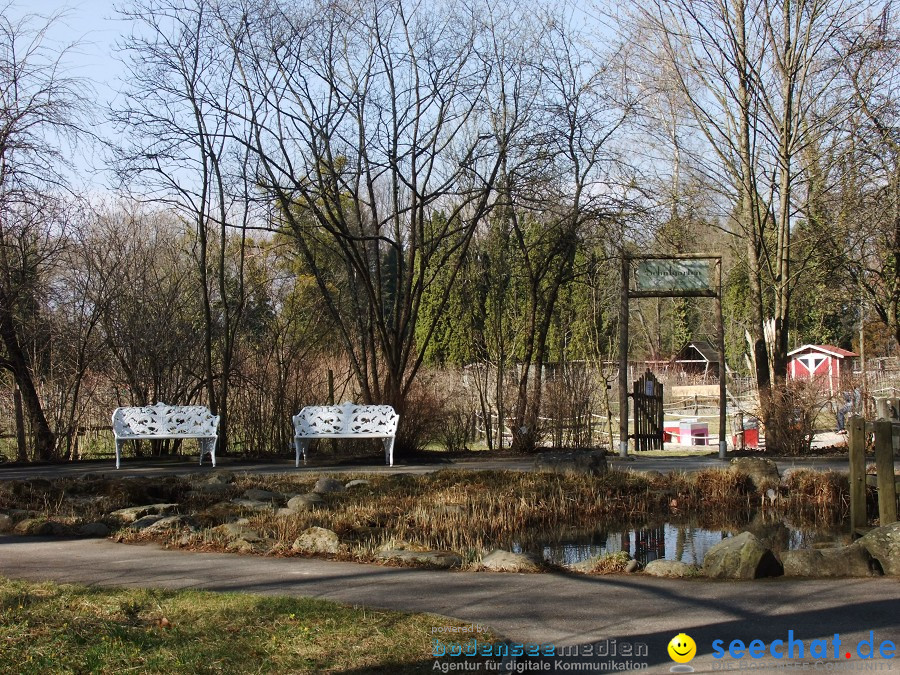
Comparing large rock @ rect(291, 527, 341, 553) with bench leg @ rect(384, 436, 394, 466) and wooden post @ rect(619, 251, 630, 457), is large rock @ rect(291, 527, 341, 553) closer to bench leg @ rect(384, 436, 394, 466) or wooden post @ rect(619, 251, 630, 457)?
bench leg @ rect(384, 436, 394, 466)

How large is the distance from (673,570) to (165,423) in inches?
412

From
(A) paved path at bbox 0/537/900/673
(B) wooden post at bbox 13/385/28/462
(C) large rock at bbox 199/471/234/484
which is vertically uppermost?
(B) wooden post at bbox 13/385/28/462

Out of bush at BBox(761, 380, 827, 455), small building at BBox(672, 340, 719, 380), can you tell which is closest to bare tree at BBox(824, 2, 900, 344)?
bush at BBox(761, 380, 827, 455)

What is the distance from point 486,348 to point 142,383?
10699 mm

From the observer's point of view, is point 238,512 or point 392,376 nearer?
point 238,512

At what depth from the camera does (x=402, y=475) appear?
13.5m

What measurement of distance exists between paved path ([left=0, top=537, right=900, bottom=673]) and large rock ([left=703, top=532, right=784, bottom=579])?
22 cm

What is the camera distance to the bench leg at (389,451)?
15391 millimetres

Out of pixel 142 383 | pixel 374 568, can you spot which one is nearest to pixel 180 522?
pixel 374 568

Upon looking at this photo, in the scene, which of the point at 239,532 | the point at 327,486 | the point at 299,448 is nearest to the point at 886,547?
the point at 239,532

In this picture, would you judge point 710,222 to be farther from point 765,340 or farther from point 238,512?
point 238,512

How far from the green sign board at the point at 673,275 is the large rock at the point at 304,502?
8206mm

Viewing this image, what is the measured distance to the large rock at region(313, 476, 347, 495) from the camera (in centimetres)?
1251

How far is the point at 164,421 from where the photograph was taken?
15.5 m
